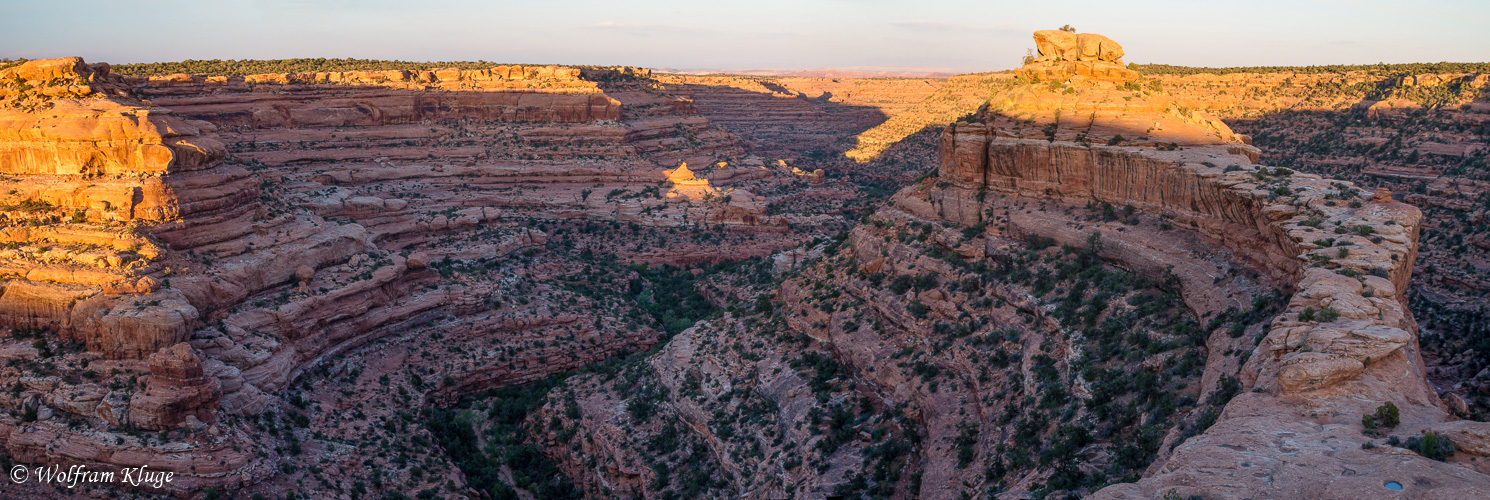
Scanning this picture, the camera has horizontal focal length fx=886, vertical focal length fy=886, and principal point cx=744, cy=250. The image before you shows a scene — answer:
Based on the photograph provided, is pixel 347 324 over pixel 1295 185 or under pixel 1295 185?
under

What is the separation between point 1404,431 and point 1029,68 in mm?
21907

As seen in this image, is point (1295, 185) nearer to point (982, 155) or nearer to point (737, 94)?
point (982, 155)

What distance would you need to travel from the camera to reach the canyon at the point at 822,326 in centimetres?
1627

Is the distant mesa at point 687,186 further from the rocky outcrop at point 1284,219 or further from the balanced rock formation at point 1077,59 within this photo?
the balanced rock formation at point 1077,59

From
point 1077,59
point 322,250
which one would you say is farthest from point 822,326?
point 322,250

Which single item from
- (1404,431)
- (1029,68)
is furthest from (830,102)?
(1404,431)

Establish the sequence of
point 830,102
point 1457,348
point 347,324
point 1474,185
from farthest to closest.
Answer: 1. point 830,102
2. point 1474,185
3. point 347,324
4. point 1457,348

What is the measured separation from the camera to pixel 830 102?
150000 millimetres

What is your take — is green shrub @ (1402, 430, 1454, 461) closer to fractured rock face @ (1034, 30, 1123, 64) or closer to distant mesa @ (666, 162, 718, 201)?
fractured rock face @ (1034, 30, 1123, 64)

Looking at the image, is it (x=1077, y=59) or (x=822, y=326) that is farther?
(x=822, y=326)

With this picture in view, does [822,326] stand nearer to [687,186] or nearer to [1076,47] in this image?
[1076,47]

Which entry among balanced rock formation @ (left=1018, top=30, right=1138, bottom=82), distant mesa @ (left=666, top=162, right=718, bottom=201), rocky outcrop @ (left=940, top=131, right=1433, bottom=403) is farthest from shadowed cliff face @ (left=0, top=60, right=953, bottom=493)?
balanced rock formation @ (left=1018, top=30, right=1138, bottom=82)

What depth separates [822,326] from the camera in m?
31.9

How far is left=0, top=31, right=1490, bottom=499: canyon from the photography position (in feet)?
53.4
